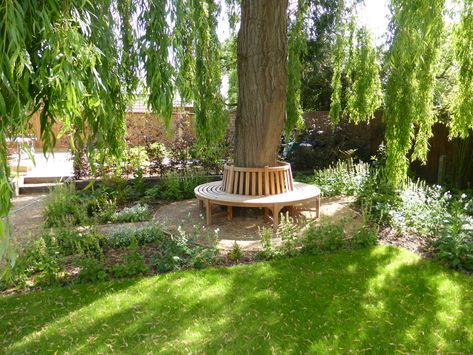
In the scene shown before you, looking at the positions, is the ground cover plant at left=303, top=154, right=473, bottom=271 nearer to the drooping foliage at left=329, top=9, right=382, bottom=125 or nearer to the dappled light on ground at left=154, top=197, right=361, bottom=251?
the dappled light on ground at left=154, top=197, right=361, bottom=251

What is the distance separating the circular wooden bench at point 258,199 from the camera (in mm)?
5133

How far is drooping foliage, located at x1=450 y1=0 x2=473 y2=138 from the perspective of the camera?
4414mm

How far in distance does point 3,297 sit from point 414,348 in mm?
3449

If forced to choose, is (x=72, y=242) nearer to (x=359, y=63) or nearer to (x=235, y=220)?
(x=235, y=220)

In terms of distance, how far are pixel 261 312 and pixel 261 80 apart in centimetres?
336

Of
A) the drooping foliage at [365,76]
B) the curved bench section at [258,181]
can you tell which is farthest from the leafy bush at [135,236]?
the drooping foliage at [365,76]

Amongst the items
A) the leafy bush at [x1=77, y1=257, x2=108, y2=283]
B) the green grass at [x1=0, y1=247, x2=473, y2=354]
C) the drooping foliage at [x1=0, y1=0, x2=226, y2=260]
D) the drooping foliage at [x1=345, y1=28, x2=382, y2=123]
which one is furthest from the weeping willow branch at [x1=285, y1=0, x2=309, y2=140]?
the leafy bush at [x1=77, y1=257, x2=108, y2=283]

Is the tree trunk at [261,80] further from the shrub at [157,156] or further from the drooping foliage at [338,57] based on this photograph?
the shrub at [157,156]

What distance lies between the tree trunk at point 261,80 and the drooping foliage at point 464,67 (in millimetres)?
2146

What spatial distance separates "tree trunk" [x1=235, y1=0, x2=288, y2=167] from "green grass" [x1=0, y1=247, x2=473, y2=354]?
2166 millimetres

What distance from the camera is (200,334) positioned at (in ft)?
9.78

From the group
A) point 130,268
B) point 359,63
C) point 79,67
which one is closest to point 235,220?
point 130,268

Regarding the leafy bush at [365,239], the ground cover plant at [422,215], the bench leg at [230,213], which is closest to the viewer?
the ground cover plant at [422,215]

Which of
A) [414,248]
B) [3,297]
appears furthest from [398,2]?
[3,297]
